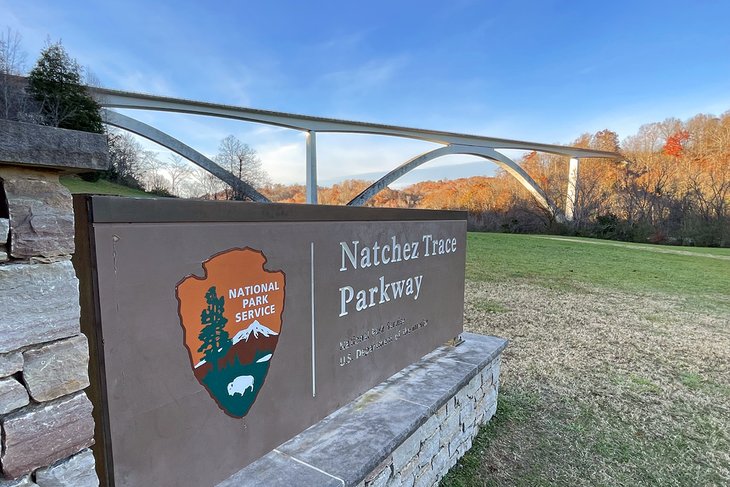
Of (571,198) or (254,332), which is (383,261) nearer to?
(254,332)

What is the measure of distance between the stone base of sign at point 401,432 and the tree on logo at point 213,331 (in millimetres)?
500

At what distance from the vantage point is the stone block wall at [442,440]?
1.85 metres

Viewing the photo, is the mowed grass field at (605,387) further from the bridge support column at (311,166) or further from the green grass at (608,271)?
the bridge support column at (311,166)

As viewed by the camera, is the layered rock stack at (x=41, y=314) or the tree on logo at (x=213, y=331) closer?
the layered rock stack at (x=41, y=314)

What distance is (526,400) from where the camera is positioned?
3.34 metres

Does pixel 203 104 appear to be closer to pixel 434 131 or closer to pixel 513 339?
pixel 434 131

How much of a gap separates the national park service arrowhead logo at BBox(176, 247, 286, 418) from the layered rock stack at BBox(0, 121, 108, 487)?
1.09ft

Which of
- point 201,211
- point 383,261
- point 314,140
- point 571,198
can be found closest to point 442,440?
point 383,261

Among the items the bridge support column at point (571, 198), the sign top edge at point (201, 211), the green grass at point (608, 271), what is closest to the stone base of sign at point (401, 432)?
the sign top edge at point (201, 211)

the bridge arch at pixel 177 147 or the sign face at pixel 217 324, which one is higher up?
the bridge arch at pixel 177 147

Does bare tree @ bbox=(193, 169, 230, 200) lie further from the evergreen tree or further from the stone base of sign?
the stone base of sign

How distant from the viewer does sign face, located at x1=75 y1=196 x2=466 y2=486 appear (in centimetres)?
110

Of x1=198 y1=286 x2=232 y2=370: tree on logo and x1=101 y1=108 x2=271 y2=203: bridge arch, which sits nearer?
x1=198 y1=286 x2=232 y2=370: tree on logo

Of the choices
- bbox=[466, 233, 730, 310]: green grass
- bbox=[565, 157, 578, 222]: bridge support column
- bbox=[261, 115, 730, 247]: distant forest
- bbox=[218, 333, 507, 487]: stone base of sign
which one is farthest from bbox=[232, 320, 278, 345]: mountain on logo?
bbox=[565, 157, 578, 222]: bridge support column
